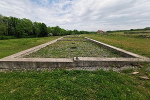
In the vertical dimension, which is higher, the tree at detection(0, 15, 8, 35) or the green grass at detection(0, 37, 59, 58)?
the tree at detection(0, 15, 8, 35)

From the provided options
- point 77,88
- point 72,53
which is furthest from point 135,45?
point 77,88

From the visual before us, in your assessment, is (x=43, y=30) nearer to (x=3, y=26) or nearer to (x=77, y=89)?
(x=3, y=26)

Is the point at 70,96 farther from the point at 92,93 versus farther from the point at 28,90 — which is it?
the point at 28,90

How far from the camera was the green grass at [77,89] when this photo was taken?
2020 millimetres

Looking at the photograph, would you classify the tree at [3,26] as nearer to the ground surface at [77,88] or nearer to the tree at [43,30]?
the tree at [43,30]

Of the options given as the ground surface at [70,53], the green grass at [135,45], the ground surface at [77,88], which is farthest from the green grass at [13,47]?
the green grass at [135,45]

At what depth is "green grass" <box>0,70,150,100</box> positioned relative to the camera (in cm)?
202

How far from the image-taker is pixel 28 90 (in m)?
2.29

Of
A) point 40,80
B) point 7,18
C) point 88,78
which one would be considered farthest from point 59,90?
point 7,18

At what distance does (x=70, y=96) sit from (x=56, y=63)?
2.03 meters

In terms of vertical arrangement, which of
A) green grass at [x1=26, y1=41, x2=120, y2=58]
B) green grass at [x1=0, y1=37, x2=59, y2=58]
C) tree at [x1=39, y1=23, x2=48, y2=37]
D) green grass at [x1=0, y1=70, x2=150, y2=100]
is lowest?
green grass at [x1=0, y1=70, x2=150, y2=100]

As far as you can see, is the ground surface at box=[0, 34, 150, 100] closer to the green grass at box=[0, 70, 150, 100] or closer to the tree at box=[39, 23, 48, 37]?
the green grass at box=[0, 70, 150, 100]

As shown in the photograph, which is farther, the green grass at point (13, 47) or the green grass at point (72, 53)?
the green grass at point (13, 47)

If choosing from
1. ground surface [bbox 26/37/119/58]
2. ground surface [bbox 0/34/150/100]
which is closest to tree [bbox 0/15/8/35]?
ground surface [bbox 26/37/119/58]
